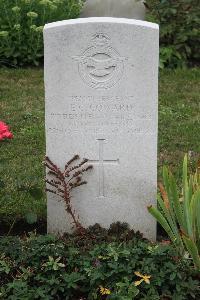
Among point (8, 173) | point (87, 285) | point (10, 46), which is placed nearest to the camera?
point (87, 285)

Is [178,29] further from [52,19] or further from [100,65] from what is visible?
[100,65]

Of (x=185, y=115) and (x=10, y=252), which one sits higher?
(x=185, y=115)

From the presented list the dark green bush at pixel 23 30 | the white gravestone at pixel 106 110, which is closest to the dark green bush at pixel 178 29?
the dark green bush at pixel 23 30

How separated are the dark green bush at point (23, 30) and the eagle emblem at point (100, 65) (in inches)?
169

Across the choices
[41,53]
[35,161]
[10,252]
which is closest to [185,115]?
[35,161]

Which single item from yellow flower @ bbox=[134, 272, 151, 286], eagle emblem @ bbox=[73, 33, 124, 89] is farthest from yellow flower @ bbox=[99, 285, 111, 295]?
eagle emblem @ bbox=[73, 33, 124, 89]

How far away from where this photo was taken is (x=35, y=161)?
5832mm

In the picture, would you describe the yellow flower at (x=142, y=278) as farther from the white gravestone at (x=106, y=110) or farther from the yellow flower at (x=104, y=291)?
the white gravestone at (x=106, y=110)

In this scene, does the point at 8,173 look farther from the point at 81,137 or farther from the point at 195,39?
the point at 195,39

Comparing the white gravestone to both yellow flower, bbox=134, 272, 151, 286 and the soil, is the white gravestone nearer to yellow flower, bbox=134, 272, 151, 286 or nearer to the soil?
the soil

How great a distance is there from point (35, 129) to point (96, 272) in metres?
3.05

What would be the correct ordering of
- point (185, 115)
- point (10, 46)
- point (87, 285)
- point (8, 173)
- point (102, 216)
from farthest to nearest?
point (10, 46) → point (185, 115) → point (8, 173) → point (102, 216) → point (87, 285)

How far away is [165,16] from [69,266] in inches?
211

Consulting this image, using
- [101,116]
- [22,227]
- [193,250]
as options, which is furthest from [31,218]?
[193,250]
